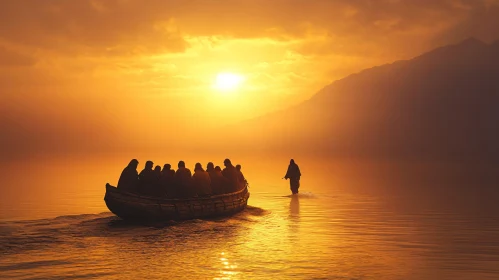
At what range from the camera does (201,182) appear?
29.3 metres

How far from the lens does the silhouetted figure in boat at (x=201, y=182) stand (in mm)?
29109

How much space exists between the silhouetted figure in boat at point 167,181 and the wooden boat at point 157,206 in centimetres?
130

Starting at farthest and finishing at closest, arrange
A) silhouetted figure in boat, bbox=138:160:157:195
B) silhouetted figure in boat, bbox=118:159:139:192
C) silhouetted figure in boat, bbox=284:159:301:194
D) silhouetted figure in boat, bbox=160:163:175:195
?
silhouetted figure in boat, bbox=284:159:301:194
silhouetted figure in boat, bbox=160:163:175:195
silhouetted figure in boat, bbox=138:160:157:195
silhouetted figure in boat, bbox=118:159:139:192

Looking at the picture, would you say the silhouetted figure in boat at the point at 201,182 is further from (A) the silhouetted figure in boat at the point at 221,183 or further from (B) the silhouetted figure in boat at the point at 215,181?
(A) the silhouetted figure in boat at the point at 221,183

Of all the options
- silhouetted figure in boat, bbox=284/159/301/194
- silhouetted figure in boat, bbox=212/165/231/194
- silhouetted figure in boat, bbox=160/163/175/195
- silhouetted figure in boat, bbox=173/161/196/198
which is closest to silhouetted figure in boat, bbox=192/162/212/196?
silhouetted figure in boat, bbox=173/161/196/198

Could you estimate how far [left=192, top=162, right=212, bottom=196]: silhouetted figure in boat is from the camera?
29109 millimetres

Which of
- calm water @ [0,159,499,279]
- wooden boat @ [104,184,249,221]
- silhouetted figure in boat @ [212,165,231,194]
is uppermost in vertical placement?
silhouetted figure in boat @ [212,165,231,194]

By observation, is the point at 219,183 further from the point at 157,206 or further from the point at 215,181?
the point at 157,206

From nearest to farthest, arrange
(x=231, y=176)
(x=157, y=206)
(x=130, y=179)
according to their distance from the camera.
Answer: (x=157, y=206) < (x=130, y=179) < (x=231, y=176)

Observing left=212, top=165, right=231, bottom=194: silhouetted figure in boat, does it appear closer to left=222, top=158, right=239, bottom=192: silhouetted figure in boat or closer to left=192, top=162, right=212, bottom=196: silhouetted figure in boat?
left=222, top=158, right=239, bottom=192: silhouetted figure in boat

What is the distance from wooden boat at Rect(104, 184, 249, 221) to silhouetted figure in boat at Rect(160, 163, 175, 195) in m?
1.30

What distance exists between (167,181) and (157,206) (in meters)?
2.37

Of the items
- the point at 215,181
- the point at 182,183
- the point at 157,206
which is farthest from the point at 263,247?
the point at 215,181

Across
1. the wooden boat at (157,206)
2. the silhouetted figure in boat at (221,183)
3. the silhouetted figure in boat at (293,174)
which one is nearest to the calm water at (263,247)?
the wooden boat at (157,206)
